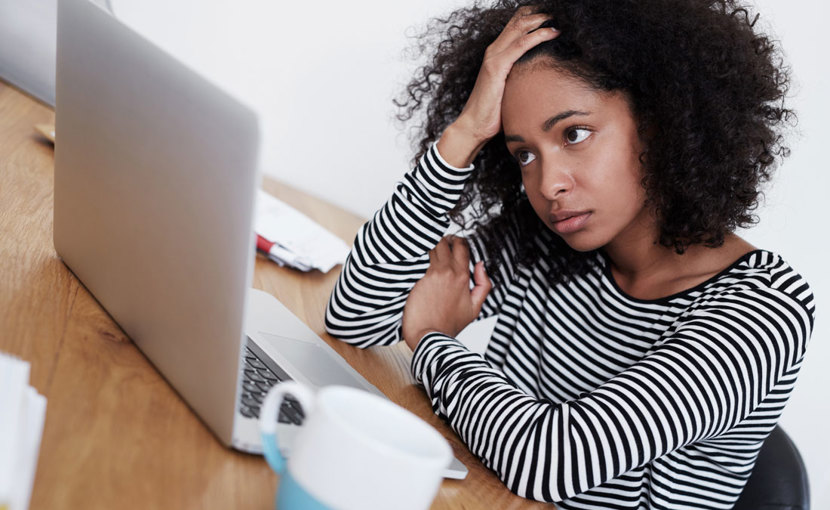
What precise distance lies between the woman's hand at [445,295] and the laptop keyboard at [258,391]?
1.08 feet

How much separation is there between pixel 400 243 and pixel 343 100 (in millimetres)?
649

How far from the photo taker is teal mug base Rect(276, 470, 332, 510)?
1.54 feet

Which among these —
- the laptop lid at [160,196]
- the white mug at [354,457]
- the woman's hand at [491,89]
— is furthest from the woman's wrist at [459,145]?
the white mug at [354,457]

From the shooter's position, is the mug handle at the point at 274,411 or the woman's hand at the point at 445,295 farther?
the woman's hand at the point at 445,295

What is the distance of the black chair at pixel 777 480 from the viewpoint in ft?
3.06

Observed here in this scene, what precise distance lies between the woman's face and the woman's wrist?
0.06 metres

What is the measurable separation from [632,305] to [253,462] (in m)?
0.65

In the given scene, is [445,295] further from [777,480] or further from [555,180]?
[777,480]

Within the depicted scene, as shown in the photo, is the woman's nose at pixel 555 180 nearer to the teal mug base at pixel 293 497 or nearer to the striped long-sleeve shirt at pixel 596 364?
the striped long-sleeve shirt at pixel 596 364

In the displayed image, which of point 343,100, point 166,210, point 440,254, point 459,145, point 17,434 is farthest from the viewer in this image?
point 343,100

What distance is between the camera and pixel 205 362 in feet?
1.93

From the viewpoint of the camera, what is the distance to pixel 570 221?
101cm

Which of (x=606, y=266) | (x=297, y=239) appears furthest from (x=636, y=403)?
(x=297, y=239)

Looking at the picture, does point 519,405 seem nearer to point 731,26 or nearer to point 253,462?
point 253,462
